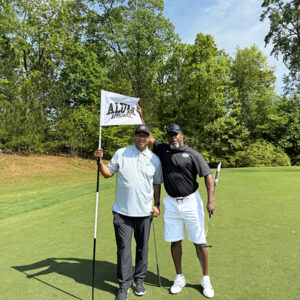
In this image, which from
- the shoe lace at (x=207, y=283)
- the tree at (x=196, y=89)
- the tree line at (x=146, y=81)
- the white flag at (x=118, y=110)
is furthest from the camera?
the tree at (x=196, y=89)

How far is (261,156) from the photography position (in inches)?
1051

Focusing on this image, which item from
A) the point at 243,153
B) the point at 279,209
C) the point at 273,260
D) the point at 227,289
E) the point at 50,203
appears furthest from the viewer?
the point at 243,153

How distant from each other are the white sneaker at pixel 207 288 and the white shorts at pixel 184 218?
41cm

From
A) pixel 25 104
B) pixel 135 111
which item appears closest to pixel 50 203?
pixel 135 111

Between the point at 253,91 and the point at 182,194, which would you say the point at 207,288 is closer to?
the point at 182,194

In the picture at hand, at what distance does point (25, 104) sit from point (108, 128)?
7.04 meters

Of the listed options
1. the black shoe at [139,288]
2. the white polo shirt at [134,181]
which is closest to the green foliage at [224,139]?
the white polo shirt at [134,181]

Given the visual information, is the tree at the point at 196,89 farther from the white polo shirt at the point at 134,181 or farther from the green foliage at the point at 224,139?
the white polo shirt at the point at 134,181

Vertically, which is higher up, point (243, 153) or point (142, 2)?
point (142, 2)

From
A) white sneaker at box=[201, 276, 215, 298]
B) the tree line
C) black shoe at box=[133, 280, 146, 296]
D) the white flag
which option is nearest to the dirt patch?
the tree line

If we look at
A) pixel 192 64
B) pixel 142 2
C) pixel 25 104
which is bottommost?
pixel 25 104

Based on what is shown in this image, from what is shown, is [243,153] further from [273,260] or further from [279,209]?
[273,260]

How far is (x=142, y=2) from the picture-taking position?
3133 cm

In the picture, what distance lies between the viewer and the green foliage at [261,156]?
26406 mm
